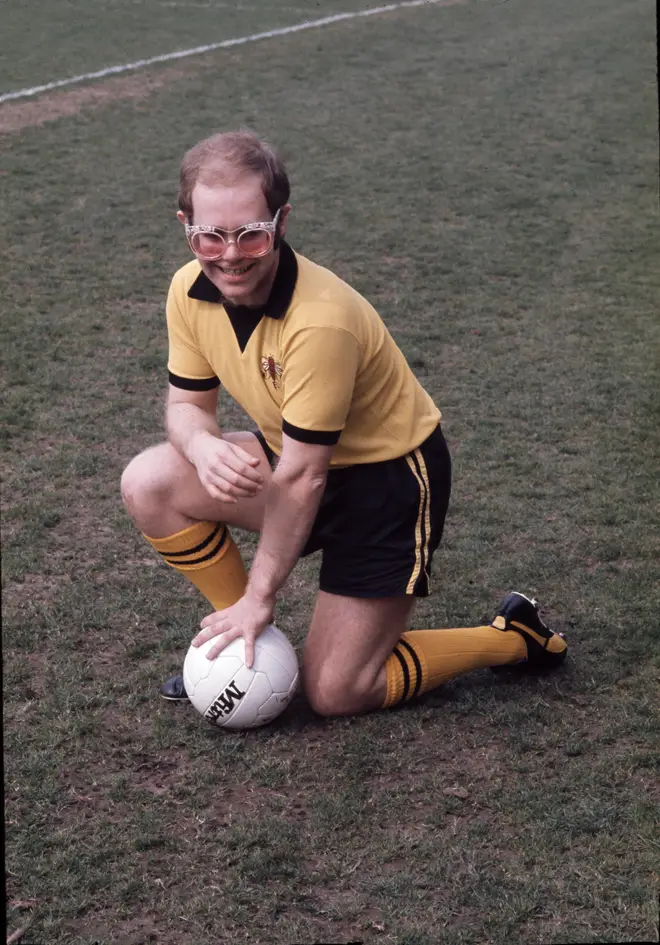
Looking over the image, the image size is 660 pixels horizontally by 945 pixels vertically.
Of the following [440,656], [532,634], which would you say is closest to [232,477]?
[440,656]

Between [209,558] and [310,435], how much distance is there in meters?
0.66

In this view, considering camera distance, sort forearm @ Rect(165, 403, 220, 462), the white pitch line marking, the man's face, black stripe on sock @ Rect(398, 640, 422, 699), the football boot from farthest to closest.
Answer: the white pitch line marking → the football boot → black stripe on sock @ Rect(398, 640, 422, 699) → forearm @ Rect(165, 403, 220, 462) → the man's face

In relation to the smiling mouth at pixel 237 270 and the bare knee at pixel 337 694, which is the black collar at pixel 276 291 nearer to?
the smiling mouth at pixel 237 270

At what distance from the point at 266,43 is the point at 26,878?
12.5 metres

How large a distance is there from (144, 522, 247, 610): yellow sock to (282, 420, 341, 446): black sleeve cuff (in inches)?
22.3

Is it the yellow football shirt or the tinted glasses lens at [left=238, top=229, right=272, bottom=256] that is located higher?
the tinted glasses lens at [left=238, top=229, right=272, bottom=256]

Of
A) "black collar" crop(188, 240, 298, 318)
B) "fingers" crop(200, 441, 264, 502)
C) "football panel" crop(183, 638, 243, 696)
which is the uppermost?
"black collar" crop(188, 240, 298, 318)

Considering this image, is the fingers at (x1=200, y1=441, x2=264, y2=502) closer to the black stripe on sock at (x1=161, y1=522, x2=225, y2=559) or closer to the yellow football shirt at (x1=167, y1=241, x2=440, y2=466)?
the yellow football shirt at (x1=167, y1=241, x2=440, y2=466)

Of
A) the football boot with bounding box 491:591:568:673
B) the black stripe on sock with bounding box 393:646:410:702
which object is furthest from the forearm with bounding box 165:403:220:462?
the football boot with bounding box 491:591:568:673

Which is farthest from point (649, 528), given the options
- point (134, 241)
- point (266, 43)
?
point (266, 43)

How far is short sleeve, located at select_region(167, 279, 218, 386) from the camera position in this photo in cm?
328

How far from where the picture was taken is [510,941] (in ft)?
8.34

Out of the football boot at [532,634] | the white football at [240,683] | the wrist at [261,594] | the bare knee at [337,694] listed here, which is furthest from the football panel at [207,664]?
the football boot at [532,634]

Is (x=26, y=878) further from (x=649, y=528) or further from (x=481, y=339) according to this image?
(x=481, y=339)
